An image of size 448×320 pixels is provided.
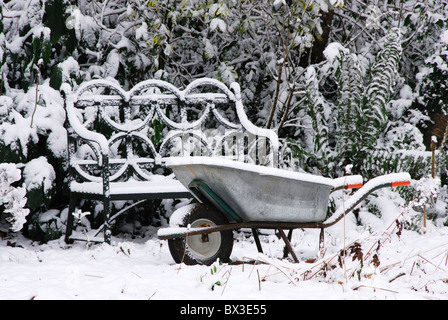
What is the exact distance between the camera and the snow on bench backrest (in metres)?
3.98

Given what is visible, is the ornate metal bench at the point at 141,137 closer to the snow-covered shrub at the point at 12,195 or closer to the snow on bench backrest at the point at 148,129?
the snow on bench backrest at the point at 148,129

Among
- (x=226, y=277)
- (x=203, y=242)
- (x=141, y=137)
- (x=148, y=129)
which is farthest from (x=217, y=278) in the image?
(x=148, y=129)

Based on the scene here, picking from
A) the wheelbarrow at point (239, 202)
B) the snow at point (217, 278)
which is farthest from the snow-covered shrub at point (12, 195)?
the wheelbarrow at point (239, 202)

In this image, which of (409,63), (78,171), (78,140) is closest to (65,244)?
(78,171)

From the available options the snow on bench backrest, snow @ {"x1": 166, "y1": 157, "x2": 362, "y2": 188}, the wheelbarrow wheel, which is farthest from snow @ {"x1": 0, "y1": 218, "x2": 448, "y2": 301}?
the snow on bench backrest

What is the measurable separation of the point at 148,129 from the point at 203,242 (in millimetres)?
1512

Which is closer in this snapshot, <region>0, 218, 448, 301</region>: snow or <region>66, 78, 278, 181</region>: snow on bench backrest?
<region>0, 218, 448, 301</region>: snow

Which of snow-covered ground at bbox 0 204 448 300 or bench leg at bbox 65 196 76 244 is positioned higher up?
bench leg at bbox 65 196 76 244

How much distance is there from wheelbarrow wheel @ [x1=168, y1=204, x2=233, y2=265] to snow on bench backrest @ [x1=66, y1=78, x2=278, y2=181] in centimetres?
101

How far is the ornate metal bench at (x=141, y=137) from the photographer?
3711 mm

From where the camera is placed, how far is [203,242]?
10.1 feet

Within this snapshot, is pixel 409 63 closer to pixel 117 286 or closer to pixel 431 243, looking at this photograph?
pixel 431 243

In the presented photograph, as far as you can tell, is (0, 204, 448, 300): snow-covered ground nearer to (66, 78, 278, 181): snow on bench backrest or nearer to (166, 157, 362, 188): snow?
(166, 157, 362, 188): snow
